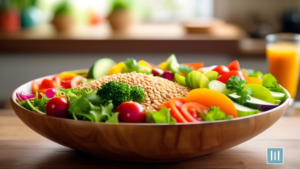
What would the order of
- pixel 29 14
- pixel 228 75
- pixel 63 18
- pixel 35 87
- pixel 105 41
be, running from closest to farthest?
pixel 228 75 → pixel 35 87 → pixel 105 41 → pixel 63 18 → pixel 29 14

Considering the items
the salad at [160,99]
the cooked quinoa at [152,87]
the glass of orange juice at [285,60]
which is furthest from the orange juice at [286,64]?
the cooked quinoa at [152,87]

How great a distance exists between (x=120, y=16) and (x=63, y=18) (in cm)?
50

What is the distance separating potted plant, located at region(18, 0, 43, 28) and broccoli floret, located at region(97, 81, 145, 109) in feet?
9.15

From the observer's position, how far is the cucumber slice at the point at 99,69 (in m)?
Answer: 1.42

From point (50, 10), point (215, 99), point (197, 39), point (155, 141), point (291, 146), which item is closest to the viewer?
point (155, 141)

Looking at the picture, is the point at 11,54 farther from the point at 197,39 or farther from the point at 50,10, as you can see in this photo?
the point at 197,39

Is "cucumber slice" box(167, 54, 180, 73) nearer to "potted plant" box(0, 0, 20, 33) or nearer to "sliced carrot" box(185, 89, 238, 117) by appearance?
"sliced carrot" box(185, 89, 238, 117)

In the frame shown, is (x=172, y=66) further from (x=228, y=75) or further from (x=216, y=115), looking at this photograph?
(x=216, y=115)

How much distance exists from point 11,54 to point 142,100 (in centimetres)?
237

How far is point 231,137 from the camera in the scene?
856 mm

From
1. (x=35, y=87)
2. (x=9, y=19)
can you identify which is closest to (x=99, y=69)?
(x=35, y=87)

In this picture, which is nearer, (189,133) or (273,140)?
(189,133)

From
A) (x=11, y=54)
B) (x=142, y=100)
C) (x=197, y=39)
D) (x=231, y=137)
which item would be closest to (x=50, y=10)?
(x=11, y=54)

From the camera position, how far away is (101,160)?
3.17ft
